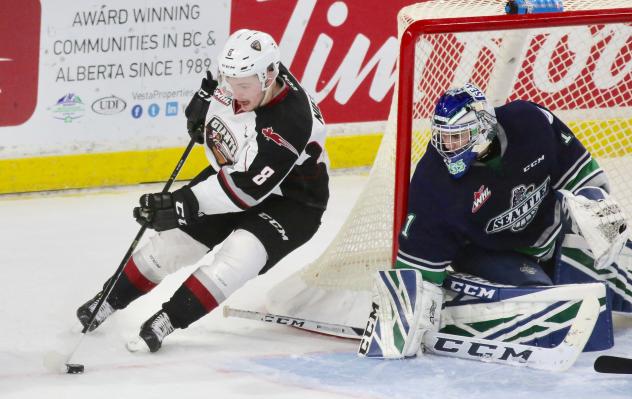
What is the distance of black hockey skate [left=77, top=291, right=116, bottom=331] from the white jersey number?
2.13ft

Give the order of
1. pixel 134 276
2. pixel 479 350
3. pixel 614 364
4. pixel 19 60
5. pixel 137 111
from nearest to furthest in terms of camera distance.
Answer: pixel 614 364 < pixel 479 350 < pixel 134 276 < pixel 19 60 < pixel 137 111

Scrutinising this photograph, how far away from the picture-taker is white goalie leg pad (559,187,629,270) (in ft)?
12.5

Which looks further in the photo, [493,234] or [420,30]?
[493,234]

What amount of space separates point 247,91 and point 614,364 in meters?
1.26

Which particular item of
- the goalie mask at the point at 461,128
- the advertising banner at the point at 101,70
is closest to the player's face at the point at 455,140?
the goalie mask at the point at 461,128

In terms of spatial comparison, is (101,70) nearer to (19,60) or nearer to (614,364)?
(19,60)

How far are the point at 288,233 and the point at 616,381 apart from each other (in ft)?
3.42

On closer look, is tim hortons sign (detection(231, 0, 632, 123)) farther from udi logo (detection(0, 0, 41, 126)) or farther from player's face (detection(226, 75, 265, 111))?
player's face (detection(226, 75, 265, 111))

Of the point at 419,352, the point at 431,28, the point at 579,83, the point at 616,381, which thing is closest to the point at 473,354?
the point at 419,352

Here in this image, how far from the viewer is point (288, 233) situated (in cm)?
405

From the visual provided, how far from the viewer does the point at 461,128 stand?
374cm

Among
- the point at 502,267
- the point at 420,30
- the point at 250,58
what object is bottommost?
the point at 502,267

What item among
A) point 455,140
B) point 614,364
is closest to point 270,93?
point 455,140

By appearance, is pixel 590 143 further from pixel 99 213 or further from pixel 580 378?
pixel 99 213
